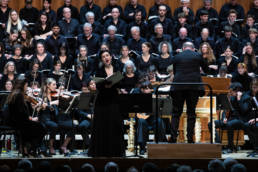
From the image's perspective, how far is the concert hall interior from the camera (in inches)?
313

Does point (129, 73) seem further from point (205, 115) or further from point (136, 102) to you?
point (136, 102)

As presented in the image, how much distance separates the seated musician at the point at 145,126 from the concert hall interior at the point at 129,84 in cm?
2

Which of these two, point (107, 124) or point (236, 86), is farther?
point (236, 86)

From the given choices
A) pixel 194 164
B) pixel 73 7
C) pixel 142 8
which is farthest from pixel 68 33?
pixel 194 164

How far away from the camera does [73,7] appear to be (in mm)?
13555

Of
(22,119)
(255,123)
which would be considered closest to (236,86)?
(255,123)

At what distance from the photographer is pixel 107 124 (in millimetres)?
7992

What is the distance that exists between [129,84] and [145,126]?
196 centimetres

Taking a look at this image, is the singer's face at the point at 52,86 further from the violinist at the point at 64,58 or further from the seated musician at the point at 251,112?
the seated musician at the point at 251,112

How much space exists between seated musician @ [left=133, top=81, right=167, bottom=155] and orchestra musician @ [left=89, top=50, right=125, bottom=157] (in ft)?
4.82

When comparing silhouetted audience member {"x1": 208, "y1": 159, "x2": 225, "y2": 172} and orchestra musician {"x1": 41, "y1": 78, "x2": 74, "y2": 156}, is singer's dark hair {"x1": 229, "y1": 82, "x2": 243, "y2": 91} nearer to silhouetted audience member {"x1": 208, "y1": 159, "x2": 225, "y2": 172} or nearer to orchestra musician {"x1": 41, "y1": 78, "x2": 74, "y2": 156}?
orchestra musician {"x1": 41, "y1": 78, "x2": 74, "y2": 156}

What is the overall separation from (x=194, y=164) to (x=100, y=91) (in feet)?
5.72

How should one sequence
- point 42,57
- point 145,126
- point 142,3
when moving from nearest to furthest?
1. point 145,126
2. point 42,57
3. point 142,3

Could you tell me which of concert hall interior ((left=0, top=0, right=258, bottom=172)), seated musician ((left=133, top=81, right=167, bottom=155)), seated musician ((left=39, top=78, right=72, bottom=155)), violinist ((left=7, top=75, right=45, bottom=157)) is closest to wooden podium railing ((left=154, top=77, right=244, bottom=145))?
concert hall interior ((left=0, top=0, right=258, bottom=172))
